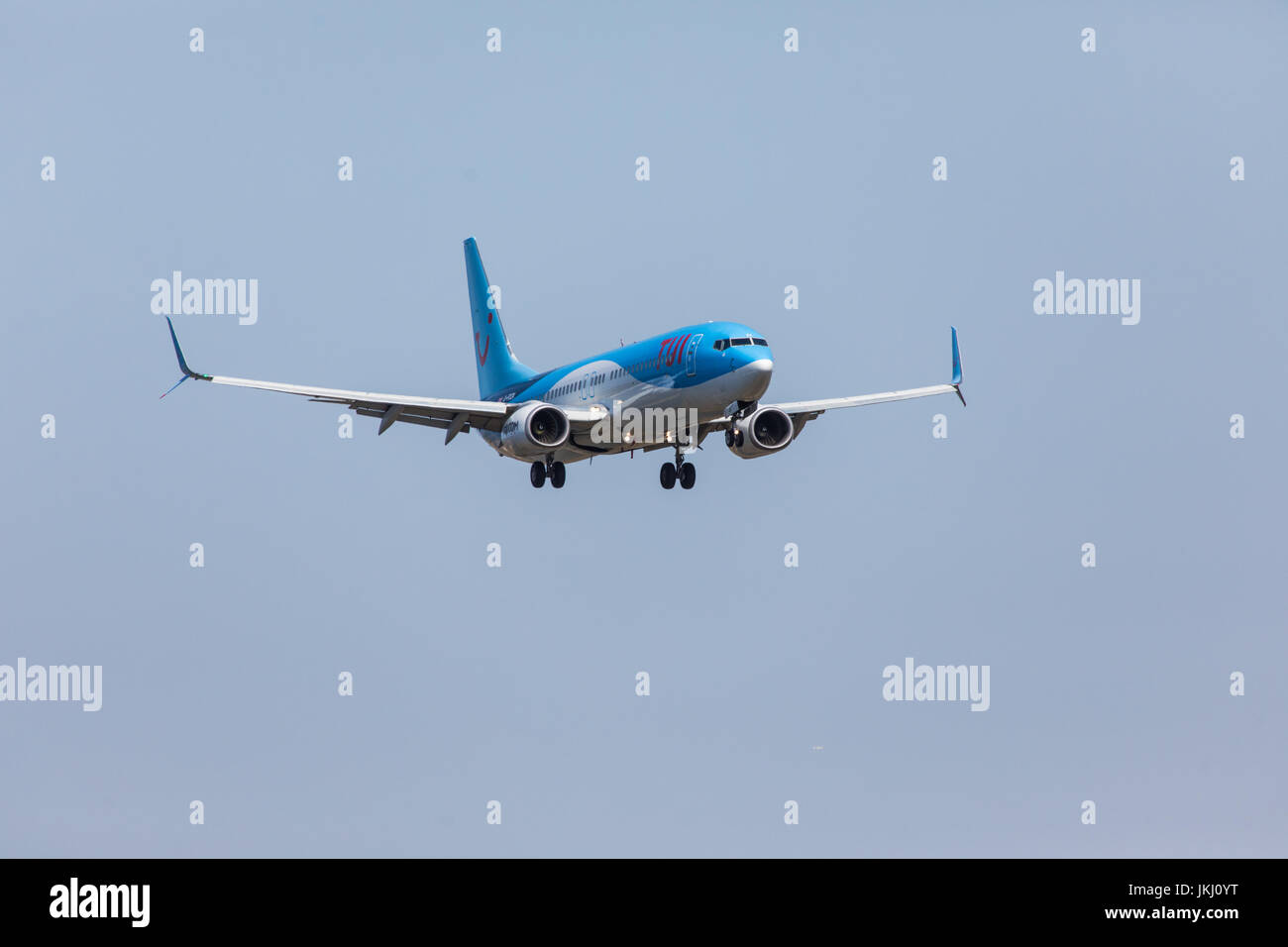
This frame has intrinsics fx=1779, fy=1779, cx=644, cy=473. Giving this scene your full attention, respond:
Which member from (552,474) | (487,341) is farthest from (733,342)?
(487,341)

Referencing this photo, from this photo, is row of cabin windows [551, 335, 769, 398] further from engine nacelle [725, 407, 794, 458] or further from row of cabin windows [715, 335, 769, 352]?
engine nacelle [725, 407, 794, 458]

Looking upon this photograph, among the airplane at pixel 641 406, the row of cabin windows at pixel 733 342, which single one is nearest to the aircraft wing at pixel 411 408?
the airplane at pixel 641 406

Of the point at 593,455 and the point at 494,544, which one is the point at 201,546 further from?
the point at 593,455

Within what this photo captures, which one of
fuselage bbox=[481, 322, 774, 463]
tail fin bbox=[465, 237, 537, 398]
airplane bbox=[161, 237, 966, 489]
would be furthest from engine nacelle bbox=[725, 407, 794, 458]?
tail fin bbox=[465, 237, 537, 398]

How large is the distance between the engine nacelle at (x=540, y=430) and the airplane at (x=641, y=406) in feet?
0.12

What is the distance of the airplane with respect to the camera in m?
59.2

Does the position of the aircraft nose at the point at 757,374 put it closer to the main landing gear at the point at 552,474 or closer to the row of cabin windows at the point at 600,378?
the row of cabin windows at the point at 600,378

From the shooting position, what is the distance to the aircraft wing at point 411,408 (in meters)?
63.1

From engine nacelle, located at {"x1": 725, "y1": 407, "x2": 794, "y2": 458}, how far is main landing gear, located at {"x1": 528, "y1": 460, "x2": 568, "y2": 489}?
7467mm

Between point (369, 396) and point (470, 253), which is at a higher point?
point (470, 253)

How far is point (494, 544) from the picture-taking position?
7069cm
